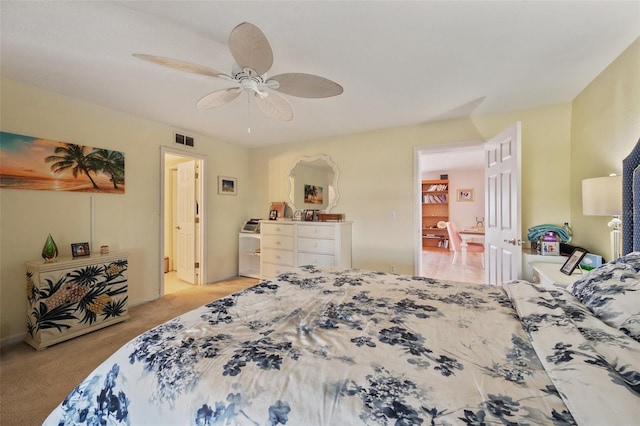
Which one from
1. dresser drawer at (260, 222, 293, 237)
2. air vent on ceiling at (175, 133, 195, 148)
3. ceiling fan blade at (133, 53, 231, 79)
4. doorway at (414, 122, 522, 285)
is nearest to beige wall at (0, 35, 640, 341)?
air vent on ceiling at (175, 133, 195, 148)

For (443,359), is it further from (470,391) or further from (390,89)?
(390,89)

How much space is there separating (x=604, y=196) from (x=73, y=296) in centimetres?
443

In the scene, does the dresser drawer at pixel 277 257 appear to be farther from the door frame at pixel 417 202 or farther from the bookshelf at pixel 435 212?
the bookshelf at pixel 435 212

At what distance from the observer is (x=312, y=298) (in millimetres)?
1490

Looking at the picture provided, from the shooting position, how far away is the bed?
0.65 m

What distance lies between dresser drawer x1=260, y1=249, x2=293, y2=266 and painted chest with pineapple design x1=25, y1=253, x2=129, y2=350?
1791 millimetres

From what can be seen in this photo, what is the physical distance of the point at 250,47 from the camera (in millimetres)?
1344

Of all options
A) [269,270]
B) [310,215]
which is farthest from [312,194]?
[269,270]

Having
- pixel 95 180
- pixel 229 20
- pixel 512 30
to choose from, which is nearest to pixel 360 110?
pixel 512 30

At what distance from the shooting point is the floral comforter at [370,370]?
65 centimetres

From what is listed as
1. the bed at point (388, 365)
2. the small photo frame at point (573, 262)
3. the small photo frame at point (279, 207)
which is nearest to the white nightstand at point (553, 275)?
the small photo frame at point (573, 262)

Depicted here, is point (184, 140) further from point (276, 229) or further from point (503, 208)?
point (503, 208)

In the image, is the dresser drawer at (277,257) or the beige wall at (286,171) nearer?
the beige wall at (286,171)

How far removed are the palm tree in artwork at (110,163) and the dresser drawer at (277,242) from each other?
6.50 ft
